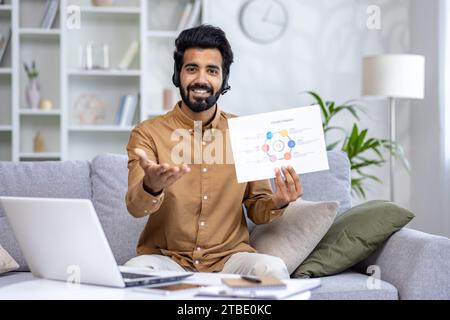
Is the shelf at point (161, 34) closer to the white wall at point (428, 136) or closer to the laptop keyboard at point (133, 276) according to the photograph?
the white wall at point (428, 136)

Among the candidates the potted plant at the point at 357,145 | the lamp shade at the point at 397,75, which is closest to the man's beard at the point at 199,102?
the potted plant at the point at 357,145

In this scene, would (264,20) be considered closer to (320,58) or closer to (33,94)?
(320,58)

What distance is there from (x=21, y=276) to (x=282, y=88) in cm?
288

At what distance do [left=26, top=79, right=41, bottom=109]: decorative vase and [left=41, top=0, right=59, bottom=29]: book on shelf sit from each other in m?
0.36

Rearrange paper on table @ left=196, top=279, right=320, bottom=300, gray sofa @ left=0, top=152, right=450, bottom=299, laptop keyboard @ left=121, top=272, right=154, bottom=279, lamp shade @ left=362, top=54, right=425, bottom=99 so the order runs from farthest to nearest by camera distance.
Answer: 1. lamp shade @ left=362, top=54, right=425, bottom=99
2. gray sofa @ left=0, top=152, right=450, bottom=299
3. laptop keyboard @ left=121, top=272, right=154, bottom=279
4. paper on table @ left=196, top=279, right=320, bottom=300

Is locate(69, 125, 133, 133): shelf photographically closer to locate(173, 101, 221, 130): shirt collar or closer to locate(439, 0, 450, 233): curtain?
locate(439, 0, 450, 233): curtain

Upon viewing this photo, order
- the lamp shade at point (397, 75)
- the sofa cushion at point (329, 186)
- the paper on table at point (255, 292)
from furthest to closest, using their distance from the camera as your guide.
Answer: the lamp shade at point (397, 75) < the sofa cushion at point (329, 186) < the paper on table at point (255, 292)

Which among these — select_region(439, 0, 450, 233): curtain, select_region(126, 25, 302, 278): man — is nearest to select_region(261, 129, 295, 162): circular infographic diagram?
select_region(126, 25, 302, 278): man

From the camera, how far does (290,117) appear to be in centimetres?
197

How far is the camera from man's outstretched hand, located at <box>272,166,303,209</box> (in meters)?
2.08

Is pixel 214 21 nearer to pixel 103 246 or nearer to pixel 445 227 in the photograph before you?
pixel 445 227

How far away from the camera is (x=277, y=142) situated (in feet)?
6.56

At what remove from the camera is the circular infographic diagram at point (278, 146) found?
1.97 metres

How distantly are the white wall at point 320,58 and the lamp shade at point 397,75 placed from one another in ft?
2.10
